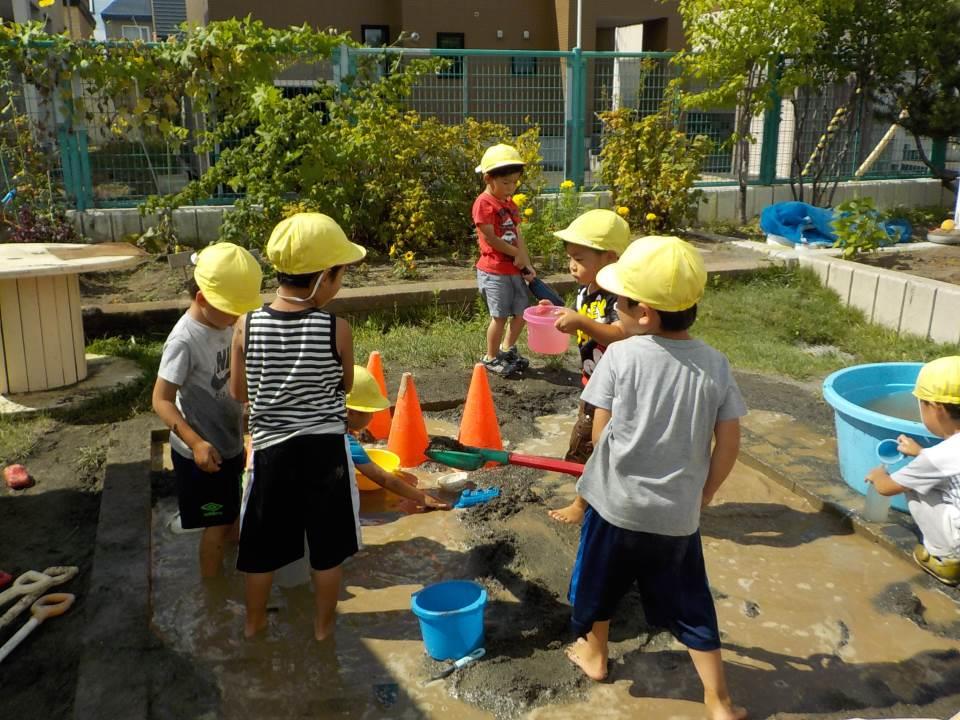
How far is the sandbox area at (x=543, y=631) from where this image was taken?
2.90m

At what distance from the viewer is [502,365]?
6.17 m

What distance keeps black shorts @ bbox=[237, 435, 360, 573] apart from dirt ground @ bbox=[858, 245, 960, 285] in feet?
21.0

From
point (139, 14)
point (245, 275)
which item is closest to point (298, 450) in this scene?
point (245, 275)

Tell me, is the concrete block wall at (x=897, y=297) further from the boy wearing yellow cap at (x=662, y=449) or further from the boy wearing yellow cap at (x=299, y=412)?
the boy wearing yellow cap at (x=299, y=412)

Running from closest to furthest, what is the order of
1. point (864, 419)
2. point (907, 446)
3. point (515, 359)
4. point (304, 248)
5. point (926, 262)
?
point (304, 248)
point (907, 446)
point (864, 419)
point (515, 359)
point (926, 262)

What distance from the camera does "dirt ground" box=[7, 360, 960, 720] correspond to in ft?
9.54

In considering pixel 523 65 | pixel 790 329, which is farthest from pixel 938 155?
pixel 790 329

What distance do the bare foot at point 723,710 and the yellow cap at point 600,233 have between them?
196cm

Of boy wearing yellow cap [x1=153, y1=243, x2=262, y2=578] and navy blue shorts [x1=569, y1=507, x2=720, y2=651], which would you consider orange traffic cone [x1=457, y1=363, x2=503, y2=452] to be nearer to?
boy wearing yellow cap [x1=153, y1=243, x2=262, y2=578]

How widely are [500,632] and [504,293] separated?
10.4ft

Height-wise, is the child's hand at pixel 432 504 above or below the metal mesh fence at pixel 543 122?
below

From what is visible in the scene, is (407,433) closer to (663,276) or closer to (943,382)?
(663,276)

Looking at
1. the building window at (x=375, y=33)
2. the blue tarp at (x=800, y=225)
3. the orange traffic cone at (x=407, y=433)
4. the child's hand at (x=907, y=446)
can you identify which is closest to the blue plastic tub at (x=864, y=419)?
the child's hand at (x=907, y=446)

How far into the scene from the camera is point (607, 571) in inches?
111
